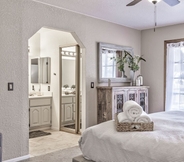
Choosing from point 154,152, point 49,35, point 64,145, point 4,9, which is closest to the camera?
point 154,152

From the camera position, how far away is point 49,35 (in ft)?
19.8

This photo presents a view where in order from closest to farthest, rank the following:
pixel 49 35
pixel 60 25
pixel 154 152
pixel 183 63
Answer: pixel 154 152
pixel 60 25
pixel 183 63
pixel 49 35

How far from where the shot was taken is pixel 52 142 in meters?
4.68

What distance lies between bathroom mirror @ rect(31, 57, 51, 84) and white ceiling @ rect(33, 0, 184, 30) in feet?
6.92

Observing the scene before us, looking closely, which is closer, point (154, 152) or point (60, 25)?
point (154, 152)

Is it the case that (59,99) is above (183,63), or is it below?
below

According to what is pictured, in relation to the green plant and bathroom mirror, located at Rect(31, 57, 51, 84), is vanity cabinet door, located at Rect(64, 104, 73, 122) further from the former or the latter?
the green plant

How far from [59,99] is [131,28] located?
2453 millimetres

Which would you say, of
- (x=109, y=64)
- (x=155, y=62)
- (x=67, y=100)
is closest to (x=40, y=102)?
(x=67, y=100)

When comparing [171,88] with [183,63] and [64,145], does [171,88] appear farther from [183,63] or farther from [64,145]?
[64,145]

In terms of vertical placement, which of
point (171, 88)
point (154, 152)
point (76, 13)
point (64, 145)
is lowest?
point (64, 145)

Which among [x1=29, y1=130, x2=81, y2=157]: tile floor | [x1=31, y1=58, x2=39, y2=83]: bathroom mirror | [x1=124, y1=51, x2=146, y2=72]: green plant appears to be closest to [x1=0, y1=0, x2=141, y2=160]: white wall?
[x1=29, y1=130, x2=81, y2=157]: tile floor

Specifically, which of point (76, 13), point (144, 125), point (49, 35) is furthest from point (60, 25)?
point (144, 125)

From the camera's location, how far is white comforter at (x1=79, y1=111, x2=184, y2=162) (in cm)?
182
